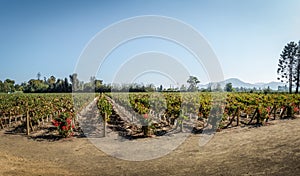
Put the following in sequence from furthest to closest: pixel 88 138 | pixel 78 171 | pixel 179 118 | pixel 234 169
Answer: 1. pixel 179 118
2. pixel 88 138
3. pixel 78 171
4. pixel 234 169

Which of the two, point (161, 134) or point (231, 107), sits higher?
point (231, 107)

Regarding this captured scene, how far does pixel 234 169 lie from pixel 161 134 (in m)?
7.19

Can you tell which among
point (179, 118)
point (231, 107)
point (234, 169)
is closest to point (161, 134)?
point (179, 118)

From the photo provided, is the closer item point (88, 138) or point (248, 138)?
point (248, 138)

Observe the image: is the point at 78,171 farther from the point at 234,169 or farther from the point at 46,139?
the point at 46,139

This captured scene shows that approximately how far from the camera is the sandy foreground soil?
8.17 meters

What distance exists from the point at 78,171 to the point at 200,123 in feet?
37.3

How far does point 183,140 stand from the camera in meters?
13.3

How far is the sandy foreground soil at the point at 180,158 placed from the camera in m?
8.17

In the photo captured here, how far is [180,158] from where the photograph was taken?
32.1 feet

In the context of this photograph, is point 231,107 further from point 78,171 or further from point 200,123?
point 78,171

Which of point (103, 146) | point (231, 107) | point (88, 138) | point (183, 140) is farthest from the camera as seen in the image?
point (231, 107)

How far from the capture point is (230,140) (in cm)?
1250

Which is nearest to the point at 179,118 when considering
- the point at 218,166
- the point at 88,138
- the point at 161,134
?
the point at 161,134
